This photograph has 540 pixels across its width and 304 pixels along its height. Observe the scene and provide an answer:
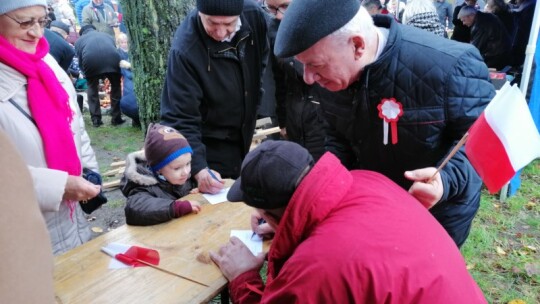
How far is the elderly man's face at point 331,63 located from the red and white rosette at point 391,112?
0.56 ft

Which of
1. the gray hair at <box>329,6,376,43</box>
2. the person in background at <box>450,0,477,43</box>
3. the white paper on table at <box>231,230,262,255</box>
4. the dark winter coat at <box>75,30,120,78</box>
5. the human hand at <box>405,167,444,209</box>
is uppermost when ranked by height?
the gray hair at <box>329,6,376,43</box>

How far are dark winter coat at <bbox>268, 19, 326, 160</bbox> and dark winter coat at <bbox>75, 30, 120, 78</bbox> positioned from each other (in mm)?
5014

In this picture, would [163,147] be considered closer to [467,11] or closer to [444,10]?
[467,11]

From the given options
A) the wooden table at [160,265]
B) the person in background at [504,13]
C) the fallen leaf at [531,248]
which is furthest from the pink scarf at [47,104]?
the person in background at [504,13]

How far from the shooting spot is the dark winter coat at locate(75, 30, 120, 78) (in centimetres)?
755

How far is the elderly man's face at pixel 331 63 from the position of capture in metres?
1.71

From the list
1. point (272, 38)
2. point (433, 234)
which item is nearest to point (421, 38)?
point (433, 234)

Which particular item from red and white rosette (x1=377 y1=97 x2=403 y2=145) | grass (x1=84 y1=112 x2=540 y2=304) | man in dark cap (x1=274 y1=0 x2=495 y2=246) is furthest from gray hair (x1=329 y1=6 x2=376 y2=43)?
grass (x1=84 y1=112 x2=540 y2=304)

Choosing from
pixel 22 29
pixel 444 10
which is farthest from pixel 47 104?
pixel 444 10

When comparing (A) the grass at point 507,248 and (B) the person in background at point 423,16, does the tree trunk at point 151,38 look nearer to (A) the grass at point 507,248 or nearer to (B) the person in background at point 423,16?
(B) the person in background at point 423,16

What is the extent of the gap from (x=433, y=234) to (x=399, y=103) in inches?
25.8

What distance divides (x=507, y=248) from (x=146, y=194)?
304cm

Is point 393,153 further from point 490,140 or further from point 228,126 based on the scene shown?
point 228,126

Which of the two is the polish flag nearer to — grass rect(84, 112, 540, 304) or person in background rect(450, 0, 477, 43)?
grass rect(84, 112, 540, 304)
